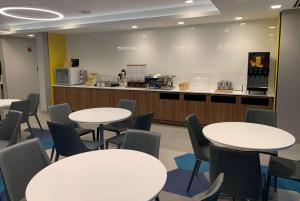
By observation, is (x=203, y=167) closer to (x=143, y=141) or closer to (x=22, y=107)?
(x=143, y=141)

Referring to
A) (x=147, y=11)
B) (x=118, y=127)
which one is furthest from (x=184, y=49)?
(x=118, y=127)

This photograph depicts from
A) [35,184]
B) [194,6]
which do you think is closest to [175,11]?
[194,6]

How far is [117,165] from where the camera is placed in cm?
189

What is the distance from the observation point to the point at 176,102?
5547mm

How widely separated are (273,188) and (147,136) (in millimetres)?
1701

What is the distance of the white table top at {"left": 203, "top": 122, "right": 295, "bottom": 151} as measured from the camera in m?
2.29

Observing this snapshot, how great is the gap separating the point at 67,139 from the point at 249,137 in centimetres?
193

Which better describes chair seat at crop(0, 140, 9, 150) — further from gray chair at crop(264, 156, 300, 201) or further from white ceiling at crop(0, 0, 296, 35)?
gray chair at crop(264, 156, 300, 201)

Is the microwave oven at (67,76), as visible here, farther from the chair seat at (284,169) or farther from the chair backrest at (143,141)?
the chair seat at (284,169)

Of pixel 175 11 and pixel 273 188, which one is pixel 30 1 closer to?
pixel 175 11

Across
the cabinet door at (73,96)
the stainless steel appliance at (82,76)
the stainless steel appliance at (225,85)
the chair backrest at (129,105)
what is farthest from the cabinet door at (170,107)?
the stainless steel appliance at (82,76)

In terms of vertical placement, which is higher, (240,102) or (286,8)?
(286,8)

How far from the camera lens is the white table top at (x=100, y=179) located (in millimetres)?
1466

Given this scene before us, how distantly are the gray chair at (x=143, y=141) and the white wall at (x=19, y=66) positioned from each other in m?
7.00
